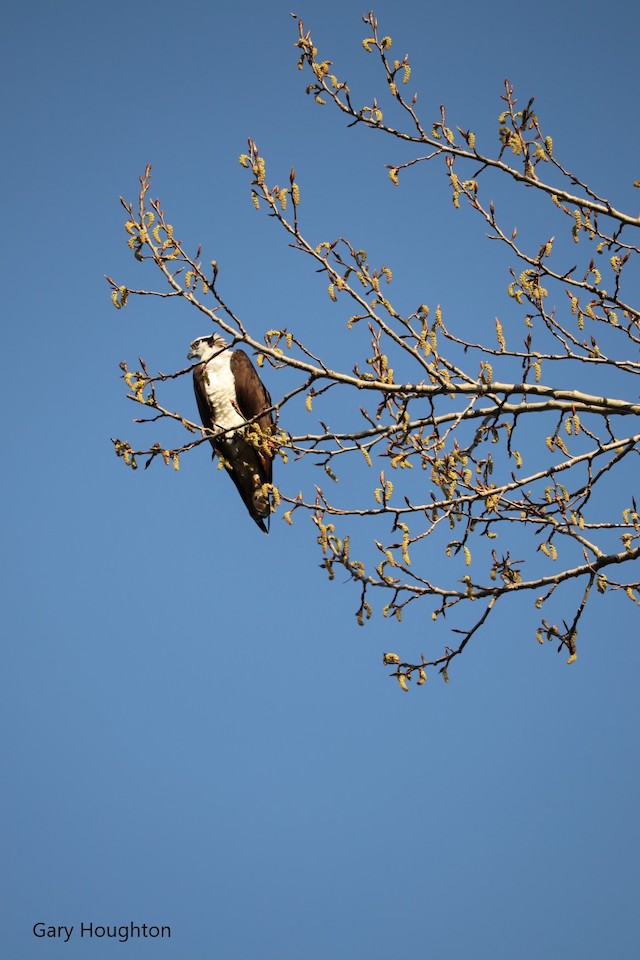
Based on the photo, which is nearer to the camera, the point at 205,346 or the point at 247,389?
the point at 247,389

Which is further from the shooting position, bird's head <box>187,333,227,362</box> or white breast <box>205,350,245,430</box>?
bird's head <box>187,333,227,362</box>

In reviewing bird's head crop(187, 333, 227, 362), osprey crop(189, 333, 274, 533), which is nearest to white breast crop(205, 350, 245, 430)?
osprey crop(189, 333, 274, 533)

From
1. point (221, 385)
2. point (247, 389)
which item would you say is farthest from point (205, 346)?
point (247, 389)

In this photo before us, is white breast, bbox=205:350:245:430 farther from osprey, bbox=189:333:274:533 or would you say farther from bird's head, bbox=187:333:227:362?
bird's head, bbox=187:333:227:362

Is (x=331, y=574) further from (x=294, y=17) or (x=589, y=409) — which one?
(x=294, y=17)

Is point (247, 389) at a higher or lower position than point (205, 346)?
lower

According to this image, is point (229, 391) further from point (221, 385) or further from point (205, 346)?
point (205, 346)

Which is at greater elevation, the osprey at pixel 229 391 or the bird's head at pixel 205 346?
the bird's head at pixel 205 346

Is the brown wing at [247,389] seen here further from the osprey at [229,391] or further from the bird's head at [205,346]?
the bird's head at [205,346]

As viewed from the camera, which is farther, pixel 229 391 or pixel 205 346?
pixel 205 346

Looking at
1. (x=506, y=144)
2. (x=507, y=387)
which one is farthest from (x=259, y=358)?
(x=506, y=144)

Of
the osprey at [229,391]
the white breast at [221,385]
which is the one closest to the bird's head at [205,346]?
the osprey at [229,391]

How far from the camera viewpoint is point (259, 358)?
386 centimetres

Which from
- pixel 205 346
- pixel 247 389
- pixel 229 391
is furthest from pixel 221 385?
pixel 205 346
